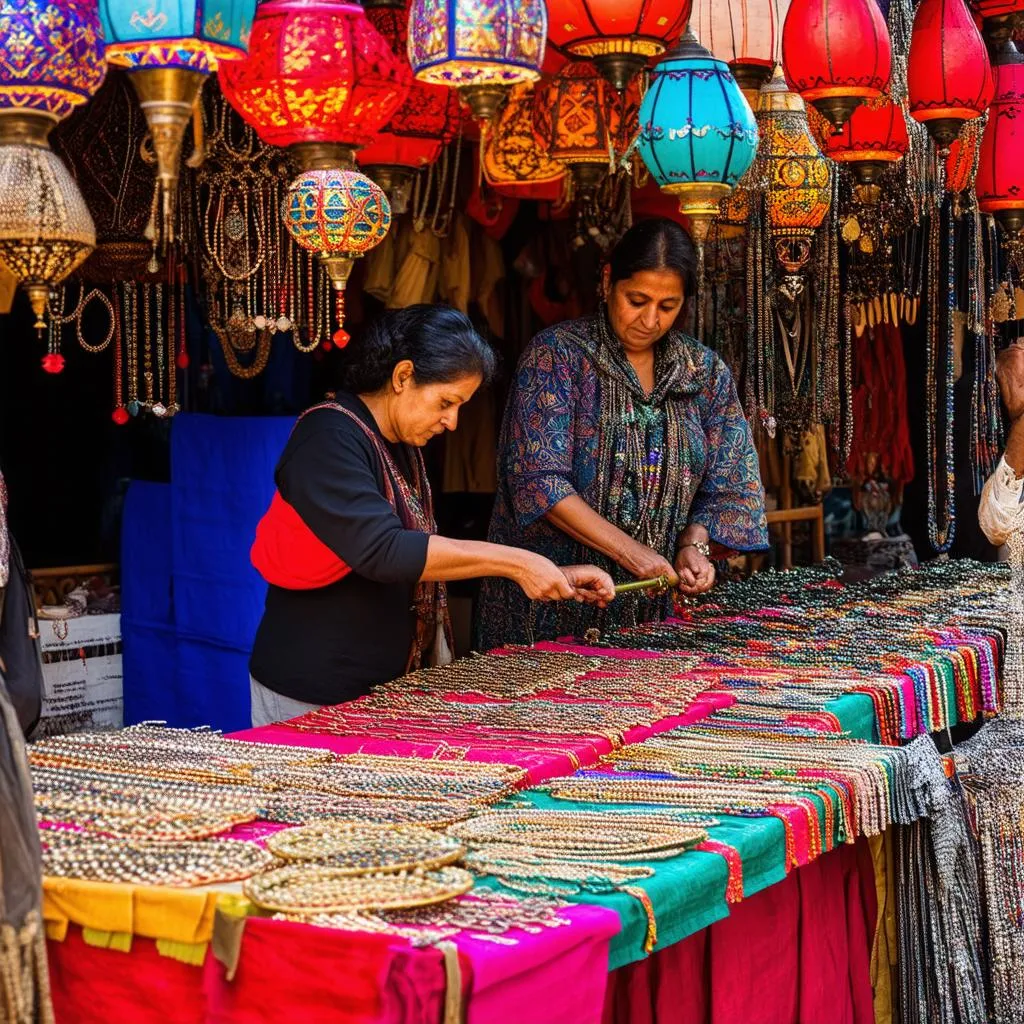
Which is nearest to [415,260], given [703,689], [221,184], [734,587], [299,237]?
[221,184]

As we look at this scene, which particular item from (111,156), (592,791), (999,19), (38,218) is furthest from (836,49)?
(38,218)

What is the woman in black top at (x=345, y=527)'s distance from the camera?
3.30 metres

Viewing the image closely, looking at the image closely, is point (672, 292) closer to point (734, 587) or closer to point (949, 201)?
point (734, 587)

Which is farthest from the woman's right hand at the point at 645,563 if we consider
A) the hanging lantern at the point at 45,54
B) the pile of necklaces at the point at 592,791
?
the hanging lantern at the point at 45,54

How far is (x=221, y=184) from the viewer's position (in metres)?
4.40

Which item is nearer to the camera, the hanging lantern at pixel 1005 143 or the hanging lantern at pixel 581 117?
the hanging lantern at pixel 581 117

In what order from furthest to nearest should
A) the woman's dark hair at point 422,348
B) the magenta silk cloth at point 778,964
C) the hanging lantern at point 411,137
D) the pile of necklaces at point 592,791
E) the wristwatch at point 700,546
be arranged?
the wristwatch at point 700,546 → the hanging lantern at point 411,137 → the woman's dark hair at point 422,348 → the magenta silk cloth at point 778,964 → the pile of necklaces at point 592,791

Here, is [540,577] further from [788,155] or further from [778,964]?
[788,155]

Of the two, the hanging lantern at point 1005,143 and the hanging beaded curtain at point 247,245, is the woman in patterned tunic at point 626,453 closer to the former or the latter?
the hanging beaded curtain at point 247,245

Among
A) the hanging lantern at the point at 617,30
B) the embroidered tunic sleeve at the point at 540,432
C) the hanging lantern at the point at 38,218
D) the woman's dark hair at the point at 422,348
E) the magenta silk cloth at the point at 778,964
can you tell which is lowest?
the magenta silk cloth at the point at 778,964

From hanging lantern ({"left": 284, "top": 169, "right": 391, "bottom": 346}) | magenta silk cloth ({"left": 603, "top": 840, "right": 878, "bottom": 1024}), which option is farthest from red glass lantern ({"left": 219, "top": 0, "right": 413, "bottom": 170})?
magenta silk cloth ({"left": 603, "top": 840, "right": 878, "bottom": 1024})

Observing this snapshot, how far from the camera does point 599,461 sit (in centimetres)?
441

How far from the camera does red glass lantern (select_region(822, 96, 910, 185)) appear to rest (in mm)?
4332

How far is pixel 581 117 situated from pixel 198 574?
2.46 meters
